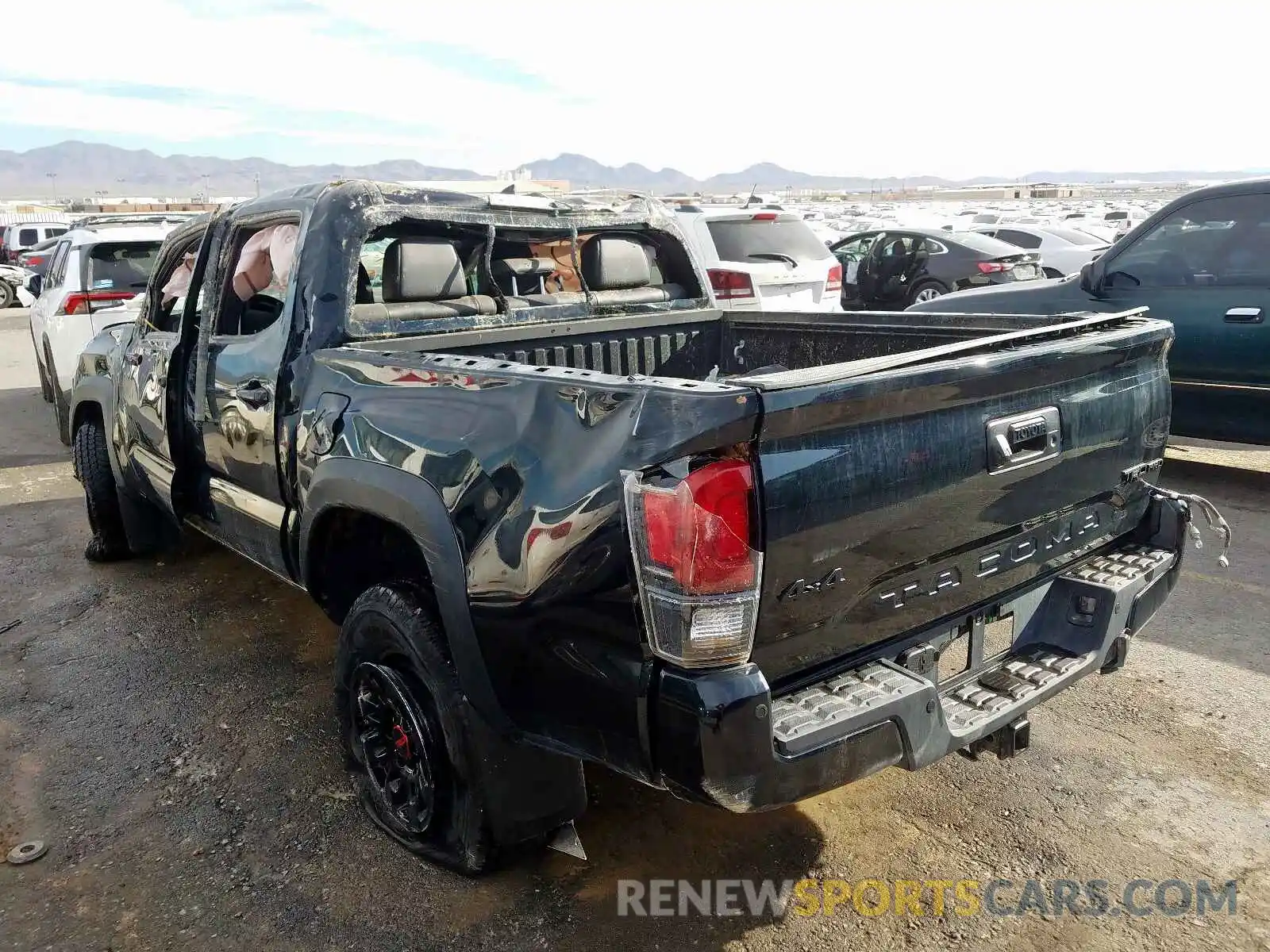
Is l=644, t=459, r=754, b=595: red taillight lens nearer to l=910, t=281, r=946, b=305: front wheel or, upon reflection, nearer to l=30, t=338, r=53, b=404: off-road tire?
l=30, t=338, r=53, b=404: off-road tire

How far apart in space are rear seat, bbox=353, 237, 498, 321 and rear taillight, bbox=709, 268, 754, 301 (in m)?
4.98

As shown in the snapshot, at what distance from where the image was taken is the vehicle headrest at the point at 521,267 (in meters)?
3.94

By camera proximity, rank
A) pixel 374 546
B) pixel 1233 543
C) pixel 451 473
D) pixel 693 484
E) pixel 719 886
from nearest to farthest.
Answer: pixel 693 484 < pixel 451 473 < pixel 719 886 < pixel 374 546 < pixel 1233 543

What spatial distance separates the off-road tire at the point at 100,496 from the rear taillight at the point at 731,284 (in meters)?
4.86

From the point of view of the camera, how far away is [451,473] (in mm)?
2482

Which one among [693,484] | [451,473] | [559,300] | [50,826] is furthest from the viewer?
[559,300]

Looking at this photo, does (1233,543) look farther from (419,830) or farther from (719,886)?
(419,830)

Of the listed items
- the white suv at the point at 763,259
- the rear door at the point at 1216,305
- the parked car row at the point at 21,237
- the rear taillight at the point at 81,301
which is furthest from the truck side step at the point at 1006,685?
the parked car row at the point at 21,237

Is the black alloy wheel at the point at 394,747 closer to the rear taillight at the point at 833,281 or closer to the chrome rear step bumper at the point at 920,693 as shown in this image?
the chrome rear step bumper at the point at 920,693

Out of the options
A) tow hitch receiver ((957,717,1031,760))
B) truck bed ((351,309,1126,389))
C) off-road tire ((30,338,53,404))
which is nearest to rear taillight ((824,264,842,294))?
truck bed ((351,309,1126,389))

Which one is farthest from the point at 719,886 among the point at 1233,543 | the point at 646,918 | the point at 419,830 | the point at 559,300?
the point at 1233,543

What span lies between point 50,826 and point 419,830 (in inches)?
48.9

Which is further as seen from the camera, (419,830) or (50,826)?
(50,826)

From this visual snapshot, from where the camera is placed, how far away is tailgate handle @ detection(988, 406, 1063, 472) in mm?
2459
